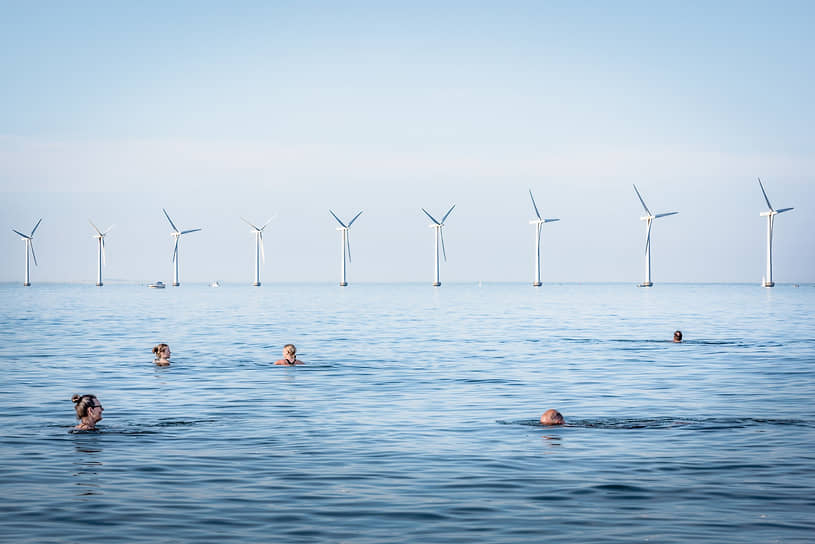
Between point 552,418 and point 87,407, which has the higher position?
point 87,407

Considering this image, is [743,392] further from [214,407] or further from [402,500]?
[402,500]

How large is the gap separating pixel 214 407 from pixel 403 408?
226 inches

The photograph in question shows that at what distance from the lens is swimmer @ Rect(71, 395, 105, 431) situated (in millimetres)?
24953

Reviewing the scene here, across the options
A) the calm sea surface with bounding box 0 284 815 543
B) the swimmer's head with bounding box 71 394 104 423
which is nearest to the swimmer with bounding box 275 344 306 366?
the calm sea surface with bounding box 0 284 815 543

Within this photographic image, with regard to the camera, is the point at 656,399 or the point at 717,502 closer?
the point at 717,502

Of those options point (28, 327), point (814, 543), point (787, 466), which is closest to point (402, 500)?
point (814, 543)

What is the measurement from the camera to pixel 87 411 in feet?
82.7

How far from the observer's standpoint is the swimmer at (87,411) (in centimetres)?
2495

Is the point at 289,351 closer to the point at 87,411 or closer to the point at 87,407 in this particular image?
the point at 87,411

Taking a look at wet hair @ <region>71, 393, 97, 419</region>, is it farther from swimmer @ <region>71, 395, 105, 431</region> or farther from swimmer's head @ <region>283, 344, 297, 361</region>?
swimmer's head @ <region>283, 344, 297, 361</region>

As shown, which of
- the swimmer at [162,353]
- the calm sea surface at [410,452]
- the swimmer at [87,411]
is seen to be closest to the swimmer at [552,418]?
the calm sea surface at [410,452]

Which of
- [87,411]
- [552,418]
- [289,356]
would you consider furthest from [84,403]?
[289,356]

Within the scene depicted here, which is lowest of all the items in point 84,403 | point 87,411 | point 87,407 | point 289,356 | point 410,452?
point 410,452

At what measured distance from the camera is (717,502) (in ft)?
59.8
